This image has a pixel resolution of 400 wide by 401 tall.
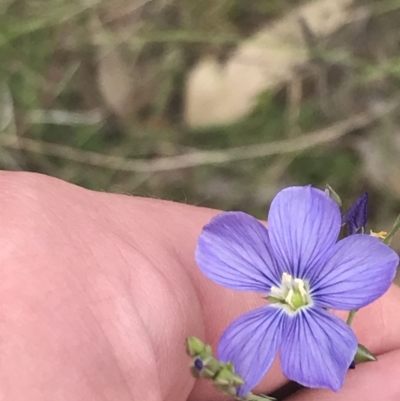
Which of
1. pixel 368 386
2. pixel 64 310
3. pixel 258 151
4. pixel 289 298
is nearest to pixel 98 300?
pixel 64 310

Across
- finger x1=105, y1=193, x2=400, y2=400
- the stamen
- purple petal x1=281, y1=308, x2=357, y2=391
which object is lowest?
finger x1=105, y1=193, x2=400, y2=400

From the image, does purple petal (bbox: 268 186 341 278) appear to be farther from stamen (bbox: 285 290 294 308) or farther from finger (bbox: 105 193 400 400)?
finger (bbox: 105 193 400 400)

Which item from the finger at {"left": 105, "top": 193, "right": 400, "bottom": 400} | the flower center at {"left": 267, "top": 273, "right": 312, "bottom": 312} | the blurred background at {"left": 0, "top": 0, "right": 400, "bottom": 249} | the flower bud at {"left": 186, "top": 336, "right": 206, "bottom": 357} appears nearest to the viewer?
the flower bud at {"left": 186, "top": 336, "right": 206, "bottom": 357}

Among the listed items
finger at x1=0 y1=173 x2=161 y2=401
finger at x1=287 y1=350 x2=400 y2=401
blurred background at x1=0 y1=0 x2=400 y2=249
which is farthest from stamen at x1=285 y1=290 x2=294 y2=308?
blurred background at x1=0 y1=0 x2=400 y2=249

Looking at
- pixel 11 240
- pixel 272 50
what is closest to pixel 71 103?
pixel 272 50

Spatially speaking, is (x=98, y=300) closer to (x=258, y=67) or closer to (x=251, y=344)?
(x=251, y=344)

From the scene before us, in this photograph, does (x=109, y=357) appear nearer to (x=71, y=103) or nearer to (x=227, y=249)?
(x=227, y=249)
